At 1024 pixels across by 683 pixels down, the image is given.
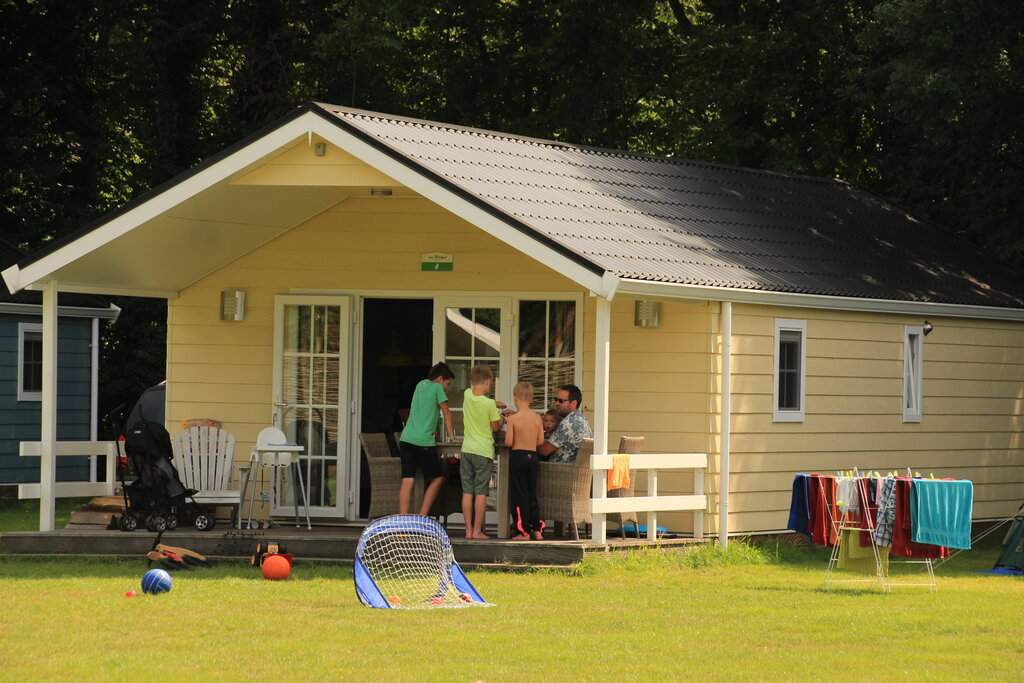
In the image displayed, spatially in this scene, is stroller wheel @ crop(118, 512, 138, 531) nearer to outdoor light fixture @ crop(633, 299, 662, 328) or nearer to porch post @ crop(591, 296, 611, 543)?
porch post @ crop(591, 296, 611, 543)

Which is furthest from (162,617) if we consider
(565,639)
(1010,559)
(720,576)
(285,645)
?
(1010,559)

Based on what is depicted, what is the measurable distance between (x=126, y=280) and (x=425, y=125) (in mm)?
3260

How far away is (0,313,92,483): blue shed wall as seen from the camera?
21.3 metres

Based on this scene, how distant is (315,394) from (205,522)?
1.87 meters

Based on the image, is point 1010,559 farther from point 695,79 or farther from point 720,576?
point 695,79

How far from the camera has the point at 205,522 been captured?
1384cm

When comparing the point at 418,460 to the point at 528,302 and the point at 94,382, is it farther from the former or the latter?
the point at 94,382

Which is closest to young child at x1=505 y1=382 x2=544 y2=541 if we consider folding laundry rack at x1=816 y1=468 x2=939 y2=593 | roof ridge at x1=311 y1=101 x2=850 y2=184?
folding laundry rack at x1=816 y1=468 x2=939 y2=593


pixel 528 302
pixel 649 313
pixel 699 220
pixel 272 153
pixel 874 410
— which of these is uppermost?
pixel 272 153

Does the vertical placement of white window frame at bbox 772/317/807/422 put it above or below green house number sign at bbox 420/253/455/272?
below

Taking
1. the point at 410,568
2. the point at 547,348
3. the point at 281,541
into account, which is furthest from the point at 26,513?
the point at 410,568

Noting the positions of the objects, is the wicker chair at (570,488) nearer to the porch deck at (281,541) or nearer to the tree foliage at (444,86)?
Result: the porch deck at (281,541)

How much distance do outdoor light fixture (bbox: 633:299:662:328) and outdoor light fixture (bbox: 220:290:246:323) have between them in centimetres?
399

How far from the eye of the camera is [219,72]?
96.7 ft
